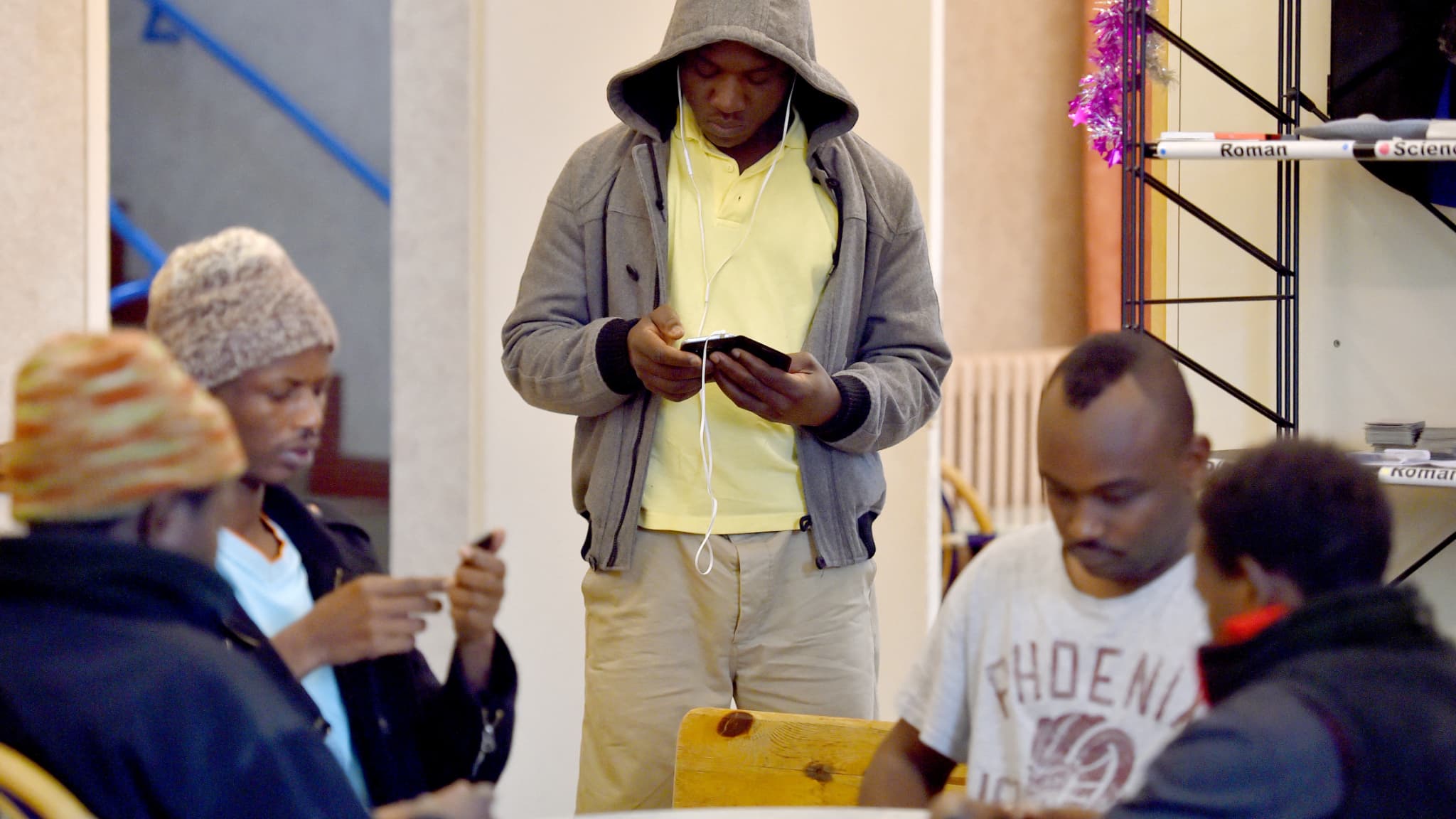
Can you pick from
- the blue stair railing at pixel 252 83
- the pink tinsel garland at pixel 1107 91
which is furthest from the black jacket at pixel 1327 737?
the blue stair railing at pixel 252 83

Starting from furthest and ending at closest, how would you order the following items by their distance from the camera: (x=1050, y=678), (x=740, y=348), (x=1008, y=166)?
(x=1008, y=166), (x=740, y=348), (x=1050, y=678)

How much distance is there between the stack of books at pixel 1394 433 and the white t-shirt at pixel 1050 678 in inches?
53.5

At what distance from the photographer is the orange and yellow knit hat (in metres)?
1.02

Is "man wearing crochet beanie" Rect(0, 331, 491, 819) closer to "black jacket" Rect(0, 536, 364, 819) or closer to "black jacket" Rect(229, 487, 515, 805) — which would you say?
"black jacket" Rect(0, 536, 364, 819)

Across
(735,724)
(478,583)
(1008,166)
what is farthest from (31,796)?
(1008,166)

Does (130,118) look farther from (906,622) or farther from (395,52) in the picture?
(906,622)

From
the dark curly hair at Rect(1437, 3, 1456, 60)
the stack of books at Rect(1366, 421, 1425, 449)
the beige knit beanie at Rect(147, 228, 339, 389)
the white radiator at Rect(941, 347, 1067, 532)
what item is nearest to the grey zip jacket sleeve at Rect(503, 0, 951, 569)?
the beige knit beanie at Rect(147, 228, 339, 389)

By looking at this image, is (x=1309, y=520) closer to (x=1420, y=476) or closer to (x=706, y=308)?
(x=706, y=308)

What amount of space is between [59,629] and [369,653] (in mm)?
385

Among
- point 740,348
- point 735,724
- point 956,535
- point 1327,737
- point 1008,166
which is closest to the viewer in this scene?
point 1327,737

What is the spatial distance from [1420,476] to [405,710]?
1670 mm

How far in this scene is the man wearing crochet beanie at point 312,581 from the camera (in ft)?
4.57

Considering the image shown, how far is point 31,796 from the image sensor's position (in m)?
0.97

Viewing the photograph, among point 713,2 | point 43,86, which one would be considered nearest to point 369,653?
point 713,2
